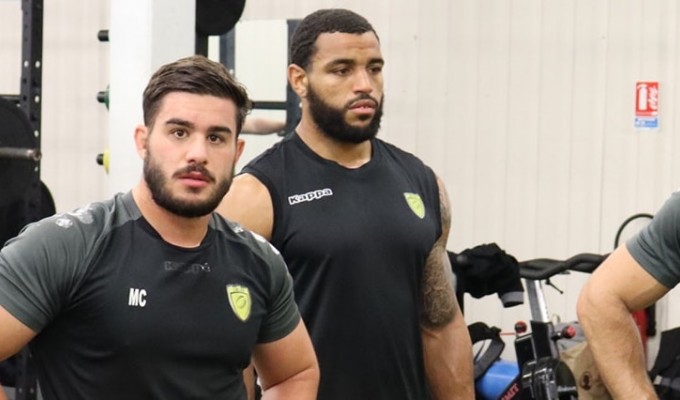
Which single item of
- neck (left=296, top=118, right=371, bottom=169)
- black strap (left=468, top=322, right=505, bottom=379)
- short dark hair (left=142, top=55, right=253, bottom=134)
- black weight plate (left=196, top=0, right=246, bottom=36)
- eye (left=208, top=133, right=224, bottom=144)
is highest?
black weight plate (left=196, top=0, right=246, bottom=36)

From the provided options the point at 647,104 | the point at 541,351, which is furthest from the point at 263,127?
the point at 647,104

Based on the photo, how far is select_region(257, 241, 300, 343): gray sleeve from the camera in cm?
240

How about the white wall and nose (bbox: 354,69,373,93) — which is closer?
nose (bbox: 354,69,373,93)

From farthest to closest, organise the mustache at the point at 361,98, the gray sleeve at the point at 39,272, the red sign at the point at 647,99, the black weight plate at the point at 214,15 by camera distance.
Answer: the red sign at the point at 647,99 → the black weight plate at the point at 214,15 → the mustache at the point at 361,98 → the gray sleeve at the point at 39,272

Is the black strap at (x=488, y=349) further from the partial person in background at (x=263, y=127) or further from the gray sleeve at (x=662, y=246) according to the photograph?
the gray sleeve at (x=662, y=246)

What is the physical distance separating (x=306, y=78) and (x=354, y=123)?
0.55ft

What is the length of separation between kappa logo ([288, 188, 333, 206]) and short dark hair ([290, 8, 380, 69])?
32 cm

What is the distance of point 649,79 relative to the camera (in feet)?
18.9

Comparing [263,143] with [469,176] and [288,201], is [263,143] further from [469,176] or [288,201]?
[288,201]

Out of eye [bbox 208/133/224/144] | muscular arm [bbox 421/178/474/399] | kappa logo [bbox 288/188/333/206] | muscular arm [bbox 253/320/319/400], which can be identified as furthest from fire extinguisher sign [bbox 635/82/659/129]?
eye [bbox 208/133/224/144]

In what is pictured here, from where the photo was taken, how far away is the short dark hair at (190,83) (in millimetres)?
2316

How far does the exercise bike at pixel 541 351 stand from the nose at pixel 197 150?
274cm

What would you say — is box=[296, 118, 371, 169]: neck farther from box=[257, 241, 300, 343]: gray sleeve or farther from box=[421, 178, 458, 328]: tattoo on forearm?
box=[257, 241, 300, 343]: gray sleeve

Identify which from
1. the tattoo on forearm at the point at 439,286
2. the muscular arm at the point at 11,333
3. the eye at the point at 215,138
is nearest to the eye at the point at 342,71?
the tattoo on forearm at the point at 439,286
